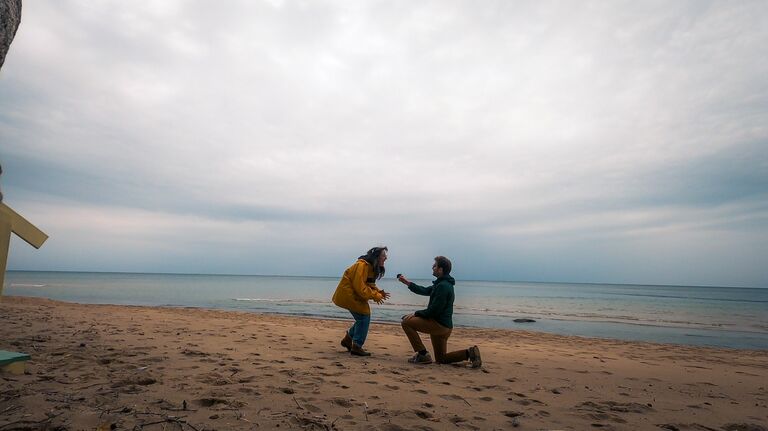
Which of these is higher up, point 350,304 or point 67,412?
point 350,304

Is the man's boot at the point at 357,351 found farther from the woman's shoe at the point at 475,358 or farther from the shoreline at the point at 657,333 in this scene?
the shoreline at the point at 657,333

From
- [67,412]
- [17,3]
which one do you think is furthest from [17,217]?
[17,3]

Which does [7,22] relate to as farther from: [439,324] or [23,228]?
[439,324]

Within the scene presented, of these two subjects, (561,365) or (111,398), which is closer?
(111,398)

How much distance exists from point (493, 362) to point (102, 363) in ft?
19.3

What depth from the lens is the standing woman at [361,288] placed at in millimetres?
6125

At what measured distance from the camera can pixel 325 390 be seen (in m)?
4.17

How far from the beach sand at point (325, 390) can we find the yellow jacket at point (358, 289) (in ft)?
2.89

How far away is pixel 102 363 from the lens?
4.71 metres

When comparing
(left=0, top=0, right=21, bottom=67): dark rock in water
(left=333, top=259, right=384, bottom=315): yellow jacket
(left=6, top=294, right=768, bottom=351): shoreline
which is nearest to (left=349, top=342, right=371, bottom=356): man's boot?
(left=333, top=259, right=384, bottom=315): yellow jacket

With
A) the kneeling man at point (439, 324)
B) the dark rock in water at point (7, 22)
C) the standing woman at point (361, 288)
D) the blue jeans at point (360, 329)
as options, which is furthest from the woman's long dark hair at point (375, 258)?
the dark rock in water at point (7, 22)

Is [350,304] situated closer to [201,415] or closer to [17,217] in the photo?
[201,415]

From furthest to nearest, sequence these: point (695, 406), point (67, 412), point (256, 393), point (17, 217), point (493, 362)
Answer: point (493, 362), point (695, 406), point (256, 393), point (17, 217), point (67, 412)

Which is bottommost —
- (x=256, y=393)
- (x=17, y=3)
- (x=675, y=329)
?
(x=675, y=329)
